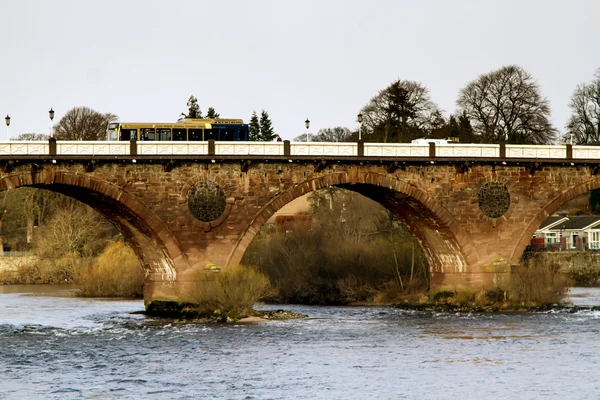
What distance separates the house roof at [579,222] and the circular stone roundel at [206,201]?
182 feet

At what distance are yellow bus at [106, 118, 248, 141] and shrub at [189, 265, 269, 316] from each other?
8168mm

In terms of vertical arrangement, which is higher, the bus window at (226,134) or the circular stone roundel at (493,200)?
the bus window at (226,134)

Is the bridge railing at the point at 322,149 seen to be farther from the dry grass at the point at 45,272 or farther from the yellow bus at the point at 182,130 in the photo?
the dry grass at the point at 45,272

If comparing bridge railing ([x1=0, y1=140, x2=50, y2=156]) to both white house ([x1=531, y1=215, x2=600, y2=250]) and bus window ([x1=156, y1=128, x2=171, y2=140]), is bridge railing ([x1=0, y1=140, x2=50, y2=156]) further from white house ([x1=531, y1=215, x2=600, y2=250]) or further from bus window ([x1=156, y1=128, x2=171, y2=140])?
white house ([x1=531, y1=215, x2=600, y2=250])

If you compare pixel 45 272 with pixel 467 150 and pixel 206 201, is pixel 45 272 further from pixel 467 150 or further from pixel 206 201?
pixel 467 150

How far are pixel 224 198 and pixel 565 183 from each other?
63.6 ft

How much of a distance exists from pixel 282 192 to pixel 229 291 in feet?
20.9

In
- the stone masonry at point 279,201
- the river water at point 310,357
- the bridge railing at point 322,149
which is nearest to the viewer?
the river water at point 310,357

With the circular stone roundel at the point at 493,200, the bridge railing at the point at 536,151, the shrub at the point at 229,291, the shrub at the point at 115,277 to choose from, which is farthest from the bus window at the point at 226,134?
the shrub at the point at 115,277

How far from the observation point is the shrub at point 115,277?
84.5 meters

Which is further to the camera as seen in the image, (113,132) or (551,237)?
(551,237)

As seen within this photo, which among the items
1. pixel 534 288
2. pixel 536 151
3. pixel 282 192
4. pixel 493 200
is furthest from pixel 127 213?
pixel 536 151

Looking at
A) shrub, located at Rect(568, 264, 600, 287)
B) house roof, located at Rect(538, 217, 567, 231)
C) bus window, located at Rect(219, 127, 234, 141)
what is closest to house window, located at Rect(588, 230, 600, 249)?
house roof, located at Rect(538, 217, 567, 231)

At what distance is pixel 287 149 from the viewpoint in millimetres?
65000
